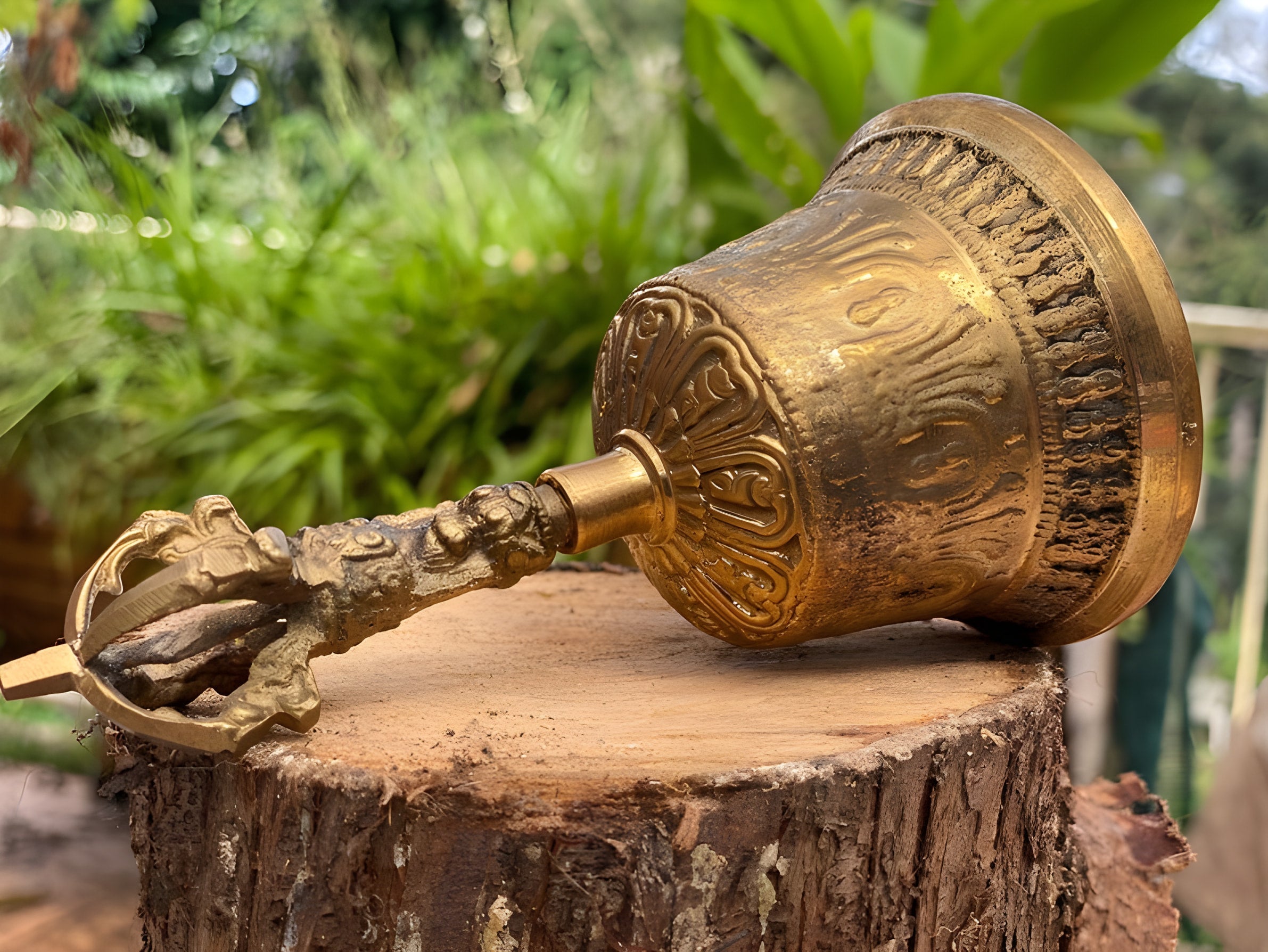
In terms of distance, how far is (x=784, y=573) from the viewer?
100 cm

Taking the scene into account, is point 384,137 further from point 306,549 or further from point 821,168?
point 306,549

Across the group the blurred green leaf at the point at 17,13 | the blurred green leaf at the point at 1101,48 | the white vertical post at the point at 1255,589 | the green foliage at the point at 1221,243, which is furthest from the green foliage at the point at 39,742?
the green foliage at the point at 1221,243

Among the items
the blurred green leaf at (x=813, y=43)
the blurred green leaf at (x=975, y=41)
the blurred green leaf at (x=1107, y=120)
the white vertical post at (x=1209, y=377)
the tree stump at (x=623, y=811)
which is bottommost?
the tree stump at (x=623, y=811)

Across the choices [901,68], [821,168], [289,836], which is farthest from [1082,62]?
[289,836]

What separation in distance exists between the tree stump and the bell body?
0.42 feet

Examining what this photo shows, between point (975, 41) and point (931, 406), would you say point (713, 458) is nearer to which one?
point (931, 406)

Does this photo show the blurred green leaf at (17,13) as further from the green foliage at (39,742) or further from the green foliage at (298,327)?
the green foliage at (39,742)

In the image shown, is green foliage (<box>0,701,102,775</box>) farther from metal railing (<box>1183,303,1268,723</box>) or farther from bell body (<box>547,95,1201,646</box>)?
metal railing (<box>1183,303,1268,723</box>)

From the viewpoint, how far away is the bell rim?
985 millimetres

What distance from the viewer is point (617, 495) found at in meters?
1.07

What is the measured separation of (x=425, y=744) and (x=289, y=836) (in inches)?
5.2

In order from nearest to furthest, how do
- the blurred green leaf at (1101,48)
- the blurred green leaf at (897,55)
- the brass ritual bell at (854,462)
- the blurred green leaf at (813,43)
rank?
the brass ritual bell at (854,462), the blurred green leaf at (1101,48), the blurred green leaf at (813,43), the blurred green leaf at (897,55)

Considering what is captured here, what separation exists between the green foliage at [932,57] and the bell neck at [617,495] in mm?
1470

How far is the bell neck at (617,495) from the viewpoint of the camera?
3.48ft
